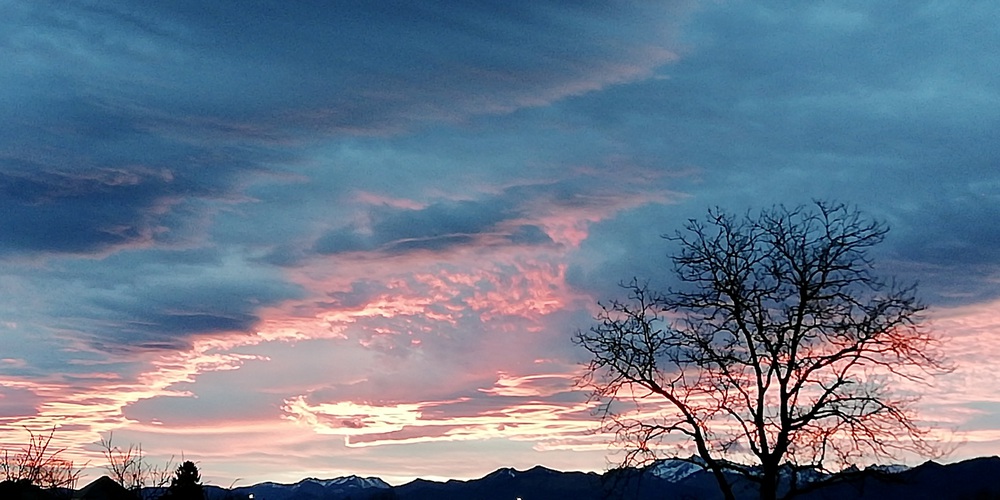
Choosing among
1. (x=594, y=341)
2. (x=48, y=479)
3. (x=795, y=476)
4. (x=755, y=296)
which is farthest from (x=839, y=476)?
(x=48, y=479)

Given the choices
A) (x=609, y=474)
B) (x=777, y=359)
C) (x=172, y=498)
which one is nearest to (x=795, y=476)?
(x=777, y=359)

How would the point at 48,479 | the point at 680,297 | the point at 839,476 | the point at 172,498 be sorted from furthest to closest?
the point at 48,479
the point at 172,498
the point at 680,297
the point at 839,476

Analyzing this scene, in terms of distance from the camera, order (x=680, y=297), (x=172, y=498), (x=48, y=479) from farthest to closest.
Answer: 1. (x=48, y=479)
2. (x=172, y=498)
3. (x=680, y=297)

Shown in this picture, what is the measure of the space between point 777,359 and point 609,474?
5089 millimetres

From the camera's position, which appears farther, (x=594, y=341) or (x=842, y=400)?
(x=594, y=341)

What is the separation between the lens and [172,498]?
4128cm

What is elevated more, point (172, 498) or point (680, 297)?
point (680, 297)

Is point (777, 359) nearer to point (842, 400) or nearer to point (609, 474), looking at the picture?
point (842, 400)

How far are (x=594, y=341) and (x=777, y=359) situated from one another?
15.5 feet

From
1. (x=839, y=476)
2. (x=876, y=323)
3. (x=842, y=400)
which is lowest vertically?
(x=839, y=476)

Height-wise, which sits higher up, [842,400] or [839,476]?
[842,400]

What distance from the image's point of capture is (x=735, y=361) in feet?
86.1

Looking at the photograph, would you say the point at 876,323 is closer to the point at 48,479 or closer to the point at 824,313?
the point at 824,313

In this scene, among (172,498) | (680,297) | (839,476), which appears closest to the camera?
(839,476)
